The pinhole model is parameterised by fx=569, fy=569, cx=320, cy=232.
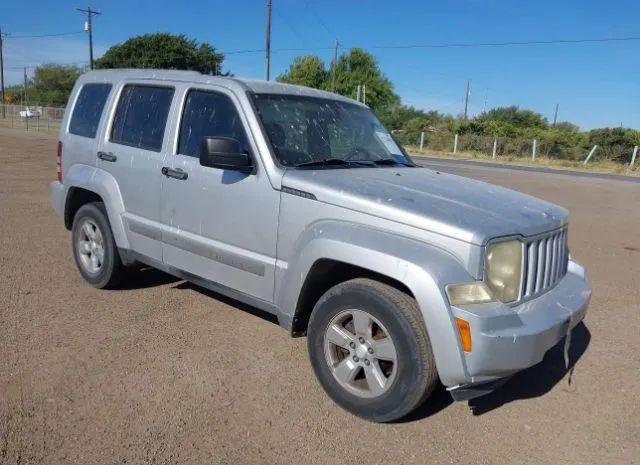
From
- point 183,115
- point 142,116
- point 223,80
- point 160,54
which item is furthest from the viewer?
point 160,54

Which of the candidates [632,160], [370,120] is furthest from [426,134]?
[370,120]

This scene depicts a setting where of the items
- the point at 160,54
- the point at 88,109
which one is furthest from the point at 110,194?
the point at 160,54

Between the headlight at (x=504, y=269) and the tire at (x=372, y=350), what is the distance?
0.44 meters

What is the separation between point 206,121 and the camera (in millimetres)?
4203

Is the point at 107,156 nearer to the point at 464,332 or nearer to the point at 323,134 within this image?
the point at 323,134

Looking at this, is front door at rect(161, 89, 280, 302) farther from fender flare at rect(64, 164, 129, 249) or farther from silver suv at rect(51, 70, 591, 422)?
fender flare at rect(64, 164, 129, 249)

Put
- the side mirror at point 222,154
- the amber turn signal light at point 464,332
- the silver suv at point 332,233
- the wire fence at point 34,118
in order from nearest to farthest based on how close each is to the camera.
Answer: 1. the amber turn signal light at point 464,332
2. the silver suv at point 332,233
3. the side mirror at point 222,154
4. the wire fence at point 34,118

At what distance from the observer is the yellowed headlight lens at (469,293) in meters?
2.86

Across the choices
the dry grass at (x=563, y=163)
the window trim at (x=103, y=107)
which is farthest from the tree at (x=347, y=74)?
the window trim at (x=103, y=107)

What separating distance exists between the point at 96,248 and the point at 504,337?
12.6 ft

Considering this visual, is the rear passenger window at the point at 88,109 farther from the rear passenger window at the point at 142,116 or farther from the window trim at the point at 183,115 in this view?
the window trim at the point at 183,115

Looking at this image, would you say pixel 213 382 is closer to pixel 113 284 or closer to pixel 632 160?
pixel 113 284

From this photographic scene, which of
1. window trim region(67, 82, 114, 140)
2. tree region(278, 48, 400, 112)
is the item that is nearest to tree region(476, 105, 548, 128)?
tree region(278, 48, 400, 112)

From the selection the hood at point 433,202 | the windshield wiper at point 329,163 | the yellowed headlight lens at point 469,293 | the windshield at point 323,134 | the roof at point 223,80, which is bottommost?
the yellowed headlight lens at point 469,293
